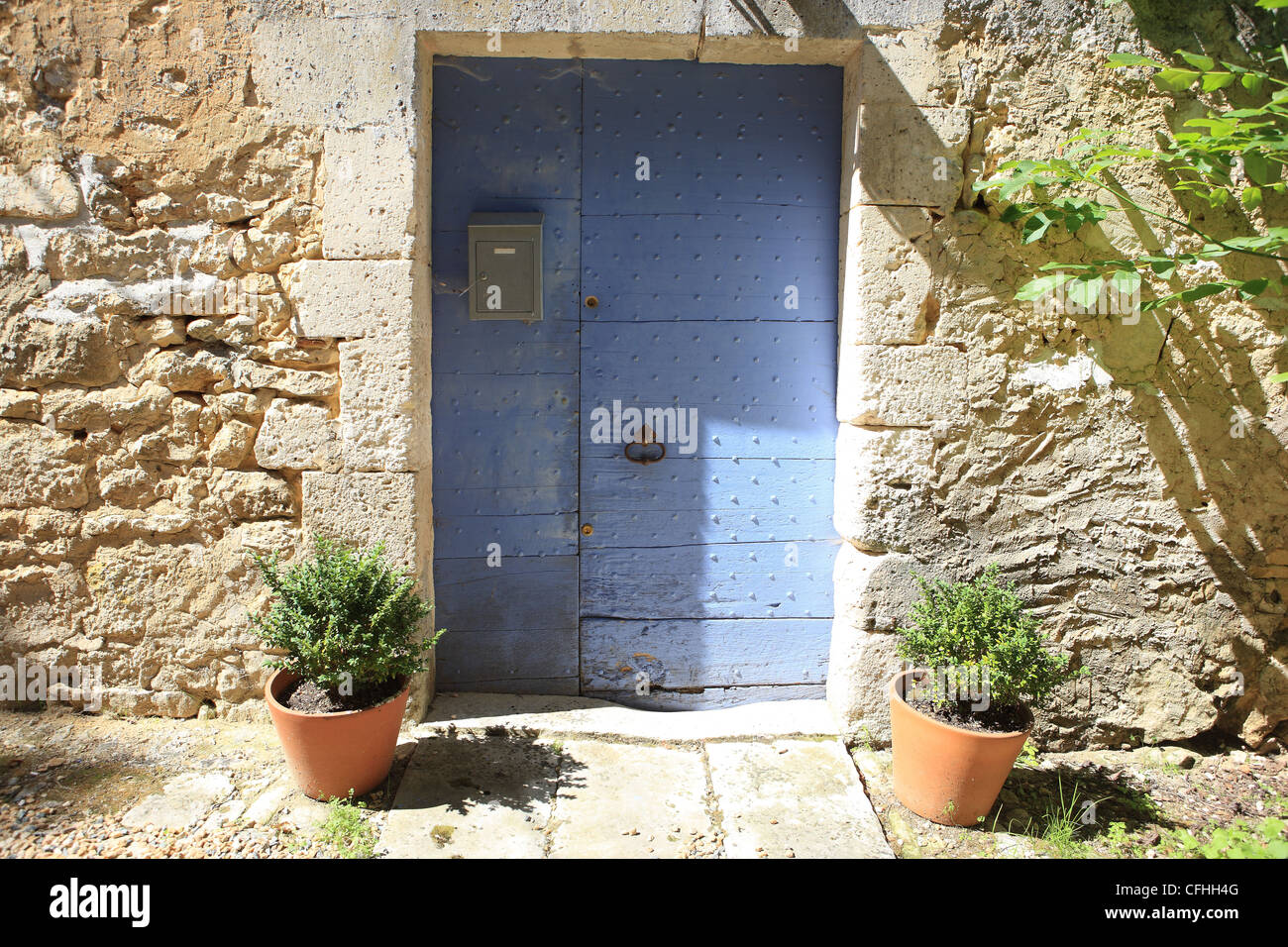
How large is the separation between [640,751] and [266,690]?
51.2 inches

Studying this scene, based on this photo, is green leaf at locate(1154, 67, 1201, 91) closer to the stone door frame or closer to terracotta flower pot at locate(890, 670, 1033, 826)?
the stone door frame

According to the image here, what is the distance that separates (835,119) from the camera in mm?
3039

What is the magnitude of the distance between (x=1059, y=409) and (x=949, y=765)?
134cm

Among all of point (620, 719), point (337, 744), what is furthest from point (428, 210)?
point (620, 719)

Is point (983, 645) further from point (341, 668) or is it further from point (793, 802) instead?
point (341, 668)

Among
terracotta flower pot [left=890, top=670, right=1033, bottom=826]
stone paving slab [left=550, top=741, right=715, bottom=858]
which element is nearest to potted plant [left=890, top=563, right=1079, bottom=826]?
terracotta flower pot [left=890, top=670, right=1033, bottom=826]

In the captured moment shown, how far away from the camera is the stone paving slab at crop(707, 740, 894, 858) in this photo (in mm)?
2463

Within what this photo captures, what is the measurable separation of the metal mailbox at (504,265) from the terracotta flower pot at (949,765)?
1.96 metres

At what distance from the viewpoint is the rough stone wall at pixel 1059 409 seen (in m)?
2.79

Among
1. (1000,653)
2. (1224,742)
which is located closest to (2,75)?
(1000,653)

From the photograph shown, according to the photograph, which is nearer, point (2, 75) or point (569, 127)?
point (2, 75)

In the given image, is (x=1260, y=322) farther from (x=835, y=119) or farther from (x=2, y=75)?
(x=2, y=75)

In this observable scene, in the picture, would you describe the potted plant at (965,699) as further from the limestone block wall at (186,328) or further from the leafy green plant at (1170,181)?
the limestone block wall at (186,328)

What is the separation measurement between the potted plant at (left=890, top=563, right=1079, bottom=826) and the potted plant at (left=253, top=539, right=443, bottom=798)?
165 cm
